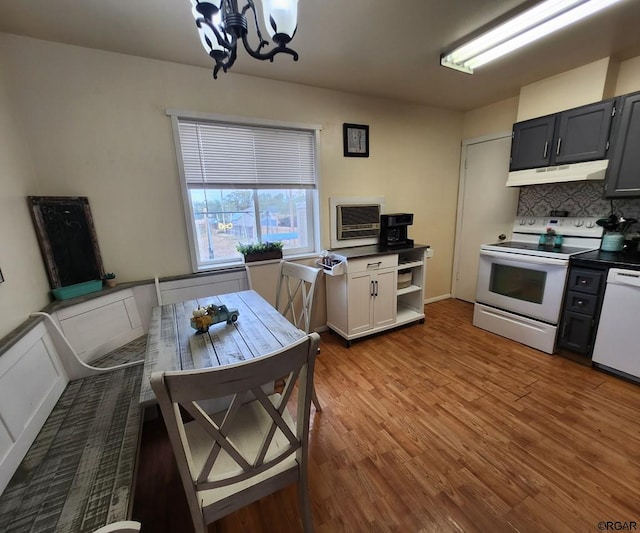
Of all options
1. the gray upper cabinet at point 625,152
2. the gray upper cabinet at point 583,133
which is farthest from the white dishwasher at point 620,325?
the gray upper cabinet at point 583,133

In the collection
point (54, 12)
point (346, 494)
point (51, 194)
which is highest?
point (54, 12)

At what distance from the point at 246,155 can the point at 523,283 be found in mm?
2869

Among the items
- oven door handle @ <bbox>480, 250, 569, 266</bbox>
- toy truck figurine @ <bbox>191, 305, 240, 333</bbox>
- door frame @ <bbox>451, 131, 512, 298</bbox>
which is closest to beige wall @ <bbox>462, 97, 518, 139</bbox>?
door frame @ <bbox>451, 131, 512, 298</bbox>

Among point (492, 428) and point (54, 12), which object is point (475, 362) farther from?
point (54, 12)

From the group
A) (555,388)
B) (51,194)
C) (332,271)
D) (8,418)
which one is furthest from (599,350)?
(51,194)

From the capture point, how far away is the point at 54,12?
145 centimetres

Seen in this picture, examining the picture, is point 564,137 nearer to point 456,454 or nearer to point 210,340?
point 456,454

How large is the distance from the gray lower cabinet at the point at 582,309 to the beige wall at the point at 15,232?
147 inches

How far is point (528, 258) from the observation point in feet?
7.90

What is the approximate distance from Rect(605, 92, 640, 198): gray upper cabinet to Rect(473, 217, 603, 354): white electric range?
507mm

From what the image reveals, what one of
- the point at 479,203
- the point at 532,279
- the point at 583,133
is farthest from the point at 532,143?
the point at 532,279

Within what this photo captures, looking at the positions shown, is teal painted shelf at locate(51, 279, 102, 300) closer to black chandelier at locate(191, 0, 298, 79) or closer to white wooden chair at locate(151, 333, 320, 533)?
white wooden chair at locate(151, 333, 320, 533)

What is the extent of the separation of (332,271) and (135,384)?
1.61 metres

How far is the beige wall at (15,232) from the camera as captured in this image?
4.32 ft
